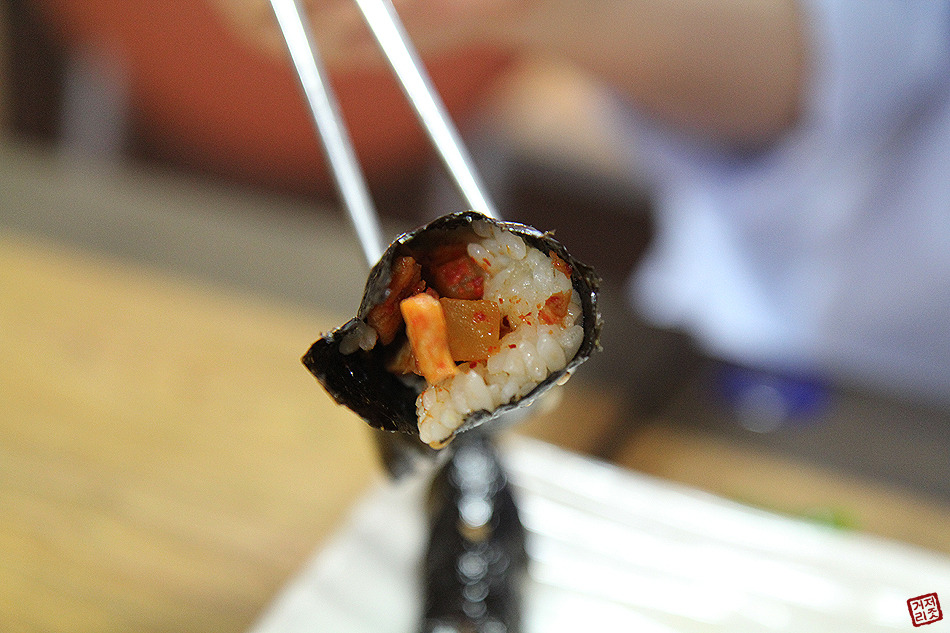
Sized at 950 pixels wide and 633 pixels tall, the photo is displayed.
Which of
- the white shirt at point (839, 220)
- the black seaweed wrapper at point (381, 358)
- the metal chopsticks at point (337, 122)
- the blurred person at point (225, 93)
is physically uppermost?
the blurred person at point (225, 93)

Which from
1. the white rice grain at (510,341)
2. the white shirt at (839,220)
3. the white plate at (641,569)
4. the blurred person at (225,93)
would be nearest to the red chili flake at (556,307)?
the white rice grain at (510,341)

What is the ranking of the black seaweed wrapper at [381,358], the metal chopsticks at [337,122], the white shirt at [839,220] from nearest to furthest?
1. the black seaweed wrapper at [381,358]
2. the metal chopsticks at [337,122]
3. the white shirt at [839,220]

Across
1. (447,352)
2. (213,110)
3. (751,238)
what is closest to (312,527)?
(447,352)

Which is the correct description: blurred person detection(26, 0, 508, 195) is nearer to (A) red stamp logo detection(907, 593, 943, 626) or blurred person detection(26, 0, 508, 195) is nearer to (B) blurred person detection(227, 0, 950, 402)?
(B) blurred person detection(227, 0, 950, 402)

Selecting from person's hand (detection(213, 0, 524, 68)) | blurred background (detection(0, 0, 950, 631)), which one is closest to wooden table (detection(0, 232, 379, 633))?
blurred background (detection(0, 0, 950, 631))

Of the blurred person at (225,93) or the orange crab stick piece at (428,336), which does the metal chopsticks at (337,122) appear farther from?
the blurred person at (225,93)

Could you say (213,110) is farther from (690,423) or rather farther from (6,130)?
(690,423)
